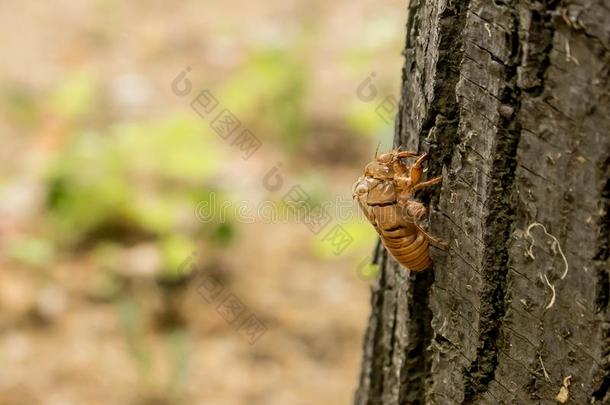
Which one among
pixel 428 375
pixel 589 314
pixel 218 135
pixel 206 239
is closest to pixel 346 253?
pixel 206 239

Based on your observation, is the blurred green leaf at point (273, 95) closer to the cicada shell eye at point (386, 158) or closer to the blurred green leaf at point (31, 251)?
the blurred green leaf at point (31, 251)

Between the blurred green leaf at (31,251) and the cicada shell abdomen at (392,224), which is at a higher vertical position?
the blurred green leaf at (31,251)

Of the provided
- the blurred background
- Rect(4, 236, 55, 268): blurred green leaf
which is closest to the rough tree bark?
the blurred background

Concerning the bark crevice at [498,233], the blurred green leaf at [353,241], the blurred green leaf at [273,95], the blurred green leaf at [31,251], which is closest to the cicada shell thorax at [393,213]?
the bark crevice at [498,233]

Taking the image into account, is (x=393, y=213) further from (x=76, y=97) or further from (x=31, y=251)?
(x=76, y=97)

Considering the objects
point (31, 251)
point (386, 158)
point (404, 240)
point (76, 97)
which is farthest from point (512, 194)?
point (76, 97)

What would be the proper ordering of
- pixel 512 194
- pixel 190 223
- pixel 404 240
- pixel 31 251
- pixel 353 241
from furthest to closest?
pixel 31 251 → pixel 190 223 → pixel 353 241 → pixel 404 240 → pixel 512 194
